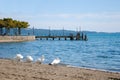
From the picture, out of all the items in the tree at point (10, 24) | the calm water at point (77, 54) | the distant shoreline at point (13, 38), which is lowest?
the calm water at point (77, 54)

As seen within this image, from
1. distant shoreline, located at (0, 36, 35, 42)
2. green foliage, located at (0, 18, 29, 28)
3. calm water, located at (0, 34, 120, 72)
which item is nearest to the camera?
calm water, located at (0, 34, 120, 72)

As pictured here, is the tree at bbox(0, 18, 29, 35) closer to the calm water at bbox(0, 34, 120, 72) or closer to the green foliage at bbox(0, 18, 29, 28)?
the green foliage at bbox(0, 18, 29, 28)

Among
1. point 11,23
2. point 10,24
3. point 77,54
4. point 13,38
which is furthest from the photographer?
point 11,23

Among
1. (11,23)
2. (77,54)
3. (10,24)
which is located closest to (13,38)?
(10,24)

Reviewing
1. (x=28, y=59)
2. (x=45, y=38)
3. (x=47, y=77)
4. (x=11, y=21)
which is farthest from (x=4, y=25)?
(x=47, y=77)

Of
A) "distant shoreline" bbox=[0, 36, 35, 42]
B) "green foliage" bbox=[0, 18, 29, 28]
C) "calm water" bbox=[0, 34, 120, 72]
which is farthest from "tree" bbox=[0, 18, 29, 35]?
"calm water" bbox=[0, 34, 120, 72]

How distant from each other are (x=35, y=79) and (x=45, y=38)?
320 feet

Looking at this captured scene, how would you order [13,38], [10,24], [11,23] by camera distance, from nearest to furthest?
[13,38] → [10,24] → [11,23]

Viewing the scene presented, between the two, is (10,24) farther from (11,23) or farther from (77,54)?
(77,54)

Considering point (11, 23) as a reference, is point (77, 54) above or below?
below

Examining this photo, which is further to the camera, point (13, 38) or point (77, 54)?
point (13, 38)

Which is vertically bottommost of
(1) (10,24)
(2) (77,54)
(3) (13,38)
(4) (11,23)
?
(2) (77,54)

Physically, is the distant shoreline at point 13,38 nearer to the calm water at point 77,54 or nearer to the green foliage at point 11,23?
the green foliage at point 11,23

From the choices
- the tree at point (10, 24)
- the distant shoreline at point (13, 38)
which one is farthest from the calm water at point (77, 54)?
the tree at point (10, 24)
